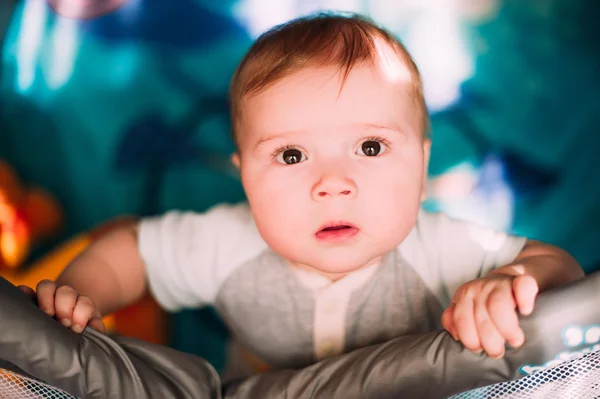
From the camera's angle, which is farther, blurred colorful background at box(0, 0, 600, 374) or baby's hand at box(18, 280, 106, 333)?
blurred colorful background at box(0, 0, 600, 374)

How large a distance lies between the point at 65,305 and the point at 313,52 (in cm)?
37

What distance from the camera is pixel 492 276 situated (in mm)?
630

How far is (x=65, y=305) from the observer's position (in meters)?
0.64

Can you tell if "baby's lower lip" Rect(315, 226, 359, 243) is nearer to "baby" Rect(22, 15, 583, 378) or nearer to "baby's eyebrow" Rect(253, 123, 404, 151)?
"baby" Rect(22, 15, 583, 378)

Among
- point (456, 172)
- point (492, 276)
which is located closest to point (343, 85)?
point (492, 276)

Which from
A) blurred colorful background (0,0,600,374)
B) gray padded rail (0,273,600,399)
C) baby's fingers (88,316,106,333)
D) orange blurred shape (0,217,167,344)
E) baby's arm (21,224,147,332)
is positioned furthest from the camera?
blurred colorful background (0,0,600,374)

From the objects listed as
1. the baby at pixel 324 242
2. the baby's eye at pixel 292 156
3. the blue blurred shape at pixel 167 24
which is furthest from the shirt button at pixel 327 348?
the blue blurred shape at pixel 167 24

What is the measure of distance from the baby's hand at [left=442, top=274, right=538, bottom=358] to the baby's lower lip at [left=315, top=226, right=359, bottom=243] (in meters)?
0.15

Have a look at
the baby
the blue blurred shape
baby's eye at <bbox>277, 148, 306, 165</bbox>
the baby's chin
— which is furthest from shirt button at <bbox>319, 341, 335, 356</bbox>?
the blue blurred shape

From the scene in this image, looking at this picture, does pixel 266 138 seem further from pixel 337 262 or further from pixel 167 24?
pixel 167 24

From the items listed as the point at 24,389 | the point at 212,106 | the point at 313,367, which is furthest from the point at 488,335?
the point at 212,106

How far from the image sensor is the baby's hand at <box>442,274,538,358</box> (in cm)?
56

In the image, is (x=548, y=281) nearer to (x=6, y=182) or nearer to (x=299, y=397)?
(x=299, y=397)

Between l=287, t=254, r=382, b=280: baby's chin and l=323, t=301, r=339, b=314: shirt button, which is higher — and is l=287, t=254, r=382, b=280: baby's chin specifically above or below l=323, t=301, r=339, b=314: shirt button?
above
